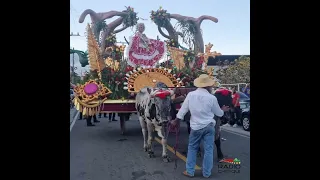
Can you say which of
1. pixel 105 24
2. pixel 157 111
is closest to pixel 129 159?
pixel 157 111

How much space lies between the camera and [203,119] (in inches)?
199

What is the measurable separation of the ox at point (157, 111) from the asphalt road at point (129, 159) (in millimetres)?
434

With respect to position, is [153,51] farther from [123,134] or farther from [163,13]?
[123,134]

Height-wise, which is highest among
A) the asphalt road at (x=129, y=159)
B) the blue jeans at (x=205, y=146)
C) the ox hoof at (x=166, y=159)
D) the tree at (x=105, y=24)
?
the tree at (x=105, y=24)

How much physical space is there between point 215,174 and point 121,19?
5.87 metres

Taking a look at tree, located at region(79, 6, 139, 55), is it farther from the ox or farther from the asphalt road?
the asphalt road

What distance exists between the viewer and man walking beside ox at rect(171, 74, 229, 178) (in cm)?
504

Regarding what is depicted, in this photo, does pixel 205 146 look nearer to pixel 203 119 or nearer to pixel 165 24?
pixel 203 119

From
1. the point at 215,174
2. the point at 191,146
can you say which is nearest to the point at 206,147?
the point at 191,146

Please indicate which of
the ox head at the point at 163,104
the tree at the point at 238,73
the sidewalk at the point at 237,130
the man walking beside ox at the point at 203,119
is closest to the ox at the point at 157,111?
the ox head at the point at 163,104

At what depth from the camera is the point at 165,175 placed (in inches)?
209

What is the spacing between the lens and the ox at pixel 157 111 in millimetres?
5793

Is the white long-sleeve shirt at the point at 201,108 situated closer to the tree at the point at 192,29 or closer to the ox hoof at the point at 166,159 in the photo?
the ox hoof at the point at 166,159

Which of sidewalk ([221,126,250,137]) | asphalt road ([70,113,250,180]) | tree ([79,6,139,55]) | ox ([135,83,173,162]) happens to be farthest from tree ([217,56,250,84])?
ox ([135,83,173,162])
